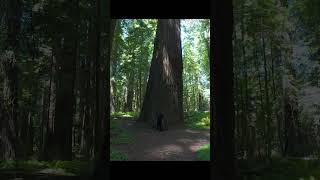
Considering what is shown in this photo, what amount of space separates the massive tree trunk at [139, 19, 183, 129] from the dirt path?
32.6 inches

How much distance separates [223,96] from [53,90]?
2.24 meters

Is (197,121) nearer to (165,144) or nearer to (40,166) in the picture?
(165,144)

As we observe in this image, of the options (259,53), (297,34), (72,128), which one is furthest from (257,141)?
(72,128)

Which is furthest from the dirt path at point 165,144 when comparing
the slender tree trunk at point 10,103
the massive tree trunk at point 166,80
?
the slender tree trunk at point 10,103

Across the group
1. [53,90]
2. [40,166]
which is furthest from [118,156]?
[53,90]

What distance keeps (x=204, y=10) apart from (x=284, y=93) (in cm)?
275

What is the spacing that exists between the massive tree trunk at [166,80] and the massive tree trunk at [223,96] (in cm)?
1069

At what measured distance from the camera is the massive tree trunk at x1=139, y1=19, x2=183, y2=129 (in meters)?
16.6

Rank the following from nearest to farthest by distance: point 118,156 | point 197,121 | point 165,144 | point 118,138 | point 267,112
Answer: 1. point 267,112
2. point 118,156
3. point 165,144
4. point 118,138
5. point 197,121

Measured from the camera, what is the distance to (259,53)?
215 inches

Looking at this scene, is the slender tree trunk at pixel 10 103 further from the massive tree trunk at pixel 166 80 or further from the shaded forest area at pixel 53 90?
the massive tree trunk at pixel 166 80

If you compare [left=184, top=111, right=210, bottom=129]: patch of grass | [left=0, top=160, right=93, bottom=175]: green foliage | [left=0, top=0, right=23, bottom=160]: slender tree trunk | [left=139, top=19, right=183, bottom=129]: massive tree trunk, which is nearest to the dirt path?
[left=184, top=111, right=210, bottom=129]: patch of grass

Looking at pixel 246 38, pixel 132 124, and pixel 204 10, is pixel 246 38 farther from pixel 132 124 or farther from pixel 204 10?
pixel 132 124

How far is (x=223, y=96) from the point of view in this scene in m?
5.25
